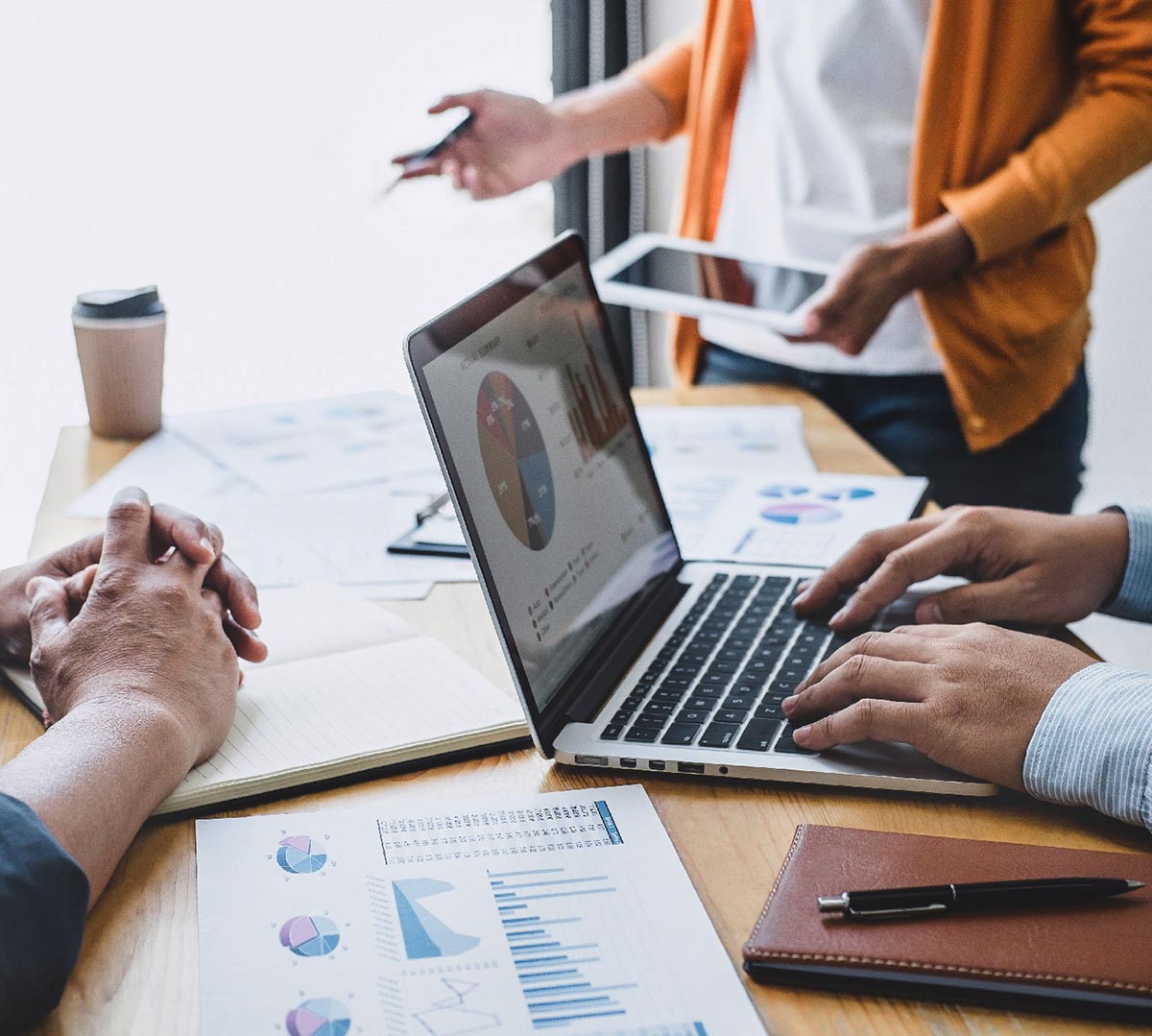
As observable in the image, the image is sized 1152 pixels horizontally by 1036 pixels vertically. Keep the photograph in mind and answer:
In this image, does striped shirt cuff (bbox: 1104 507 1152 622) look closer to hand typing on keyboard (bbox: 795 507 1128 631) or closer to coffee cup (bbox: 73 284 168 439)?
hand typing on keyboard (bbox: 795 507 1128 631)

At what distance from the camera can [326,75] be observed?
230 centimetres

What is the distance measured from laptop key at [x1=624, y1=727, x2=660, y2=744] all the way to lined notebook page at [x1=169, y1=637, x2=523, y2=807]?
77mm

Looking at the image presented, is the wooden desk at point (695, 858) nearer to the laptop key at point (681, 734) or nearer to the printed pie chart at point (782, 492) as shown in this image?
the laptop key at point (681, 734)

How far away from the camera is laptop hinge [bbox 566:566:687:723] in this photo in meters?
0.83

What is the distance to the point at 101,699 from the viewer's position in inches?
30.0

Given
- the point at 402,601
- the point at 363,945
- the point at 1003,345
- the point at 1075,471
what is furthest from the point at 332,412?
the point at 363,945

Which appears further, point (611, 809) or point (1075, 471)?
point (1075, 471)

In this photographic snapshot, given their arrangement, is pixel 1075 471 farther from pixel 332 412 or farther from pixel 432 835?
pixel 432 835

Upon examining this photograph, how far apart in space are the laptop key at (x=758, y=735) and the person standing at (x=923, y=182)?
0.71 m

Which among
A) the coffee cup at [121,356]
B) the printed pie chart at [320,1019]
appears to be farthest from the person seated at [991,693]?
the coffee cup at [121,356]

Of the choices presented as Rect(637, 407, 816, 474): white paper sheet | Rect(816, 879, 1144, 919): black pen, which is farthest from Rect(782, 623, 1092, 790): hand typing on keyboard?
Rect(637, 407, 816, 474): white paper sheet

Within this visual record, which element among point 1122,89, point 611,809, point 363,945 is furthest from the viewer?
point 1122,89

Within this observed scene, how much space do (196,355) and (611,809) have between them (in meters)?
1.87

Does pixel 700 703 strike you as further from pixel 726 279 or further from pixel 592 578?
pixel 726 279
